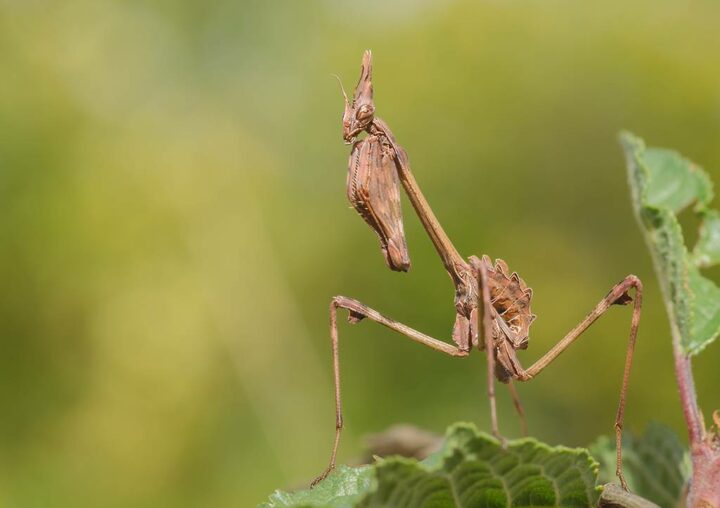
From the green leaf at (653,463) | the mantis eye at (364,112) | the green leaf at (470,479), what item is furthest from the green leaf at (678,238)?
the mantis eye at (364,112)

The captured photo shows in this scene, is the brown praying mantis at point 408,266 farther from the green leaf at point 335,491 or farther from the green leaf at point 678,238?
the green leaf at point 335,491

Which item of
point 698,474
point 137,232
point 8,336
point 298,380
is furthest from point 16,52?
point 698,474

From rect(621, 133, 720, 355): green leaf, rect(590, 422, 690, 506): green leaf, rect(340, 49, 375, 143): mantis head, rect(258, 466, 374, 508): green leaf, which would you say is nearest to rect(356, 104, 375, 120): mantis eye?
rect(340, 49, 375, 143): mantis head

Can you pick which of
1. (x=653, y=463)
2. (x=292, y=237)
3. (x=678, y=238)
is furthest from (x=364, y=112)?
(x=292, y=237)

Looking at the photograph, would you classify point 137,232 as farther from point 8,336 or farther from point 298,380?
point 298,380

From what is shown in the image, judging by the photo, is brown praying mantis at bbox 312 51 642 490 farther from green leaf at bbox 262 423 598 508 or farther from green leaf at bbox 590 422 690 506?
green leaf at bbox 262 423 598 508
